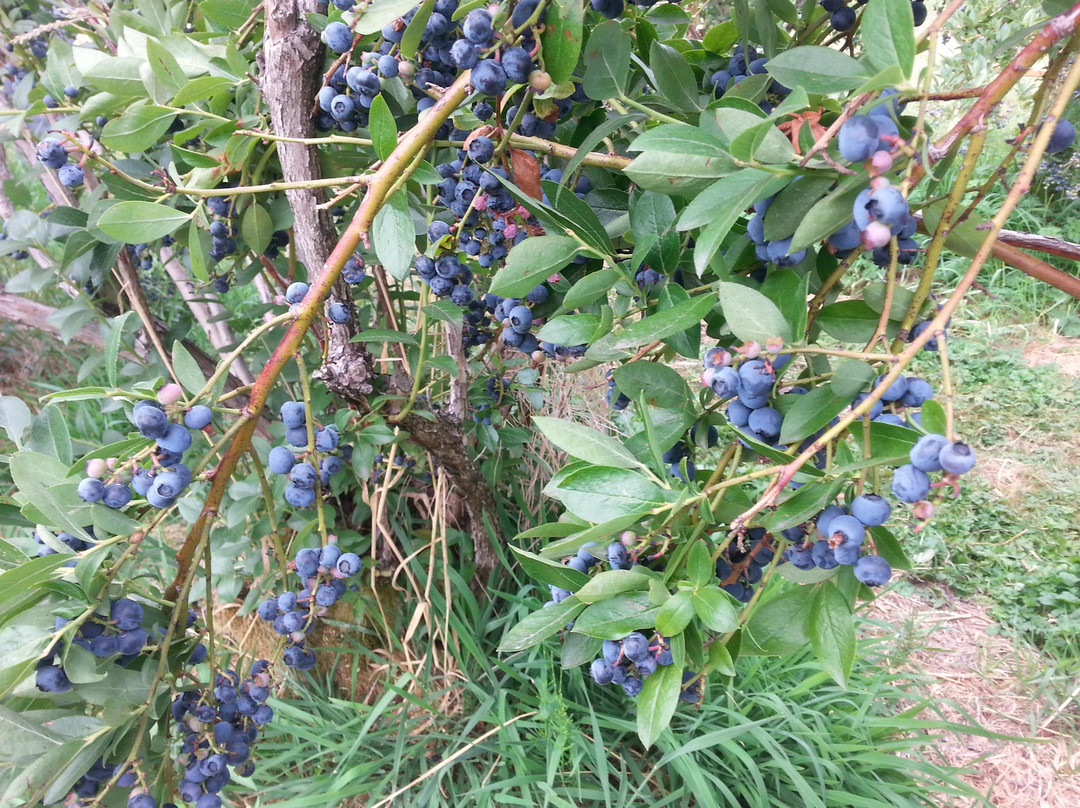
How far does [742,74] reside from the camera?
0.75 m

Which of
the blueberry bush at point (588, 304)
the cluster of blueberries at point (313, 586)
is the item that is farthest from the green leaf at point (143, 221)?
the cluster of blueberries at point (313, 586)

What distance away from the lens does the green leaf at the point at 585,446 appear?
523 mm

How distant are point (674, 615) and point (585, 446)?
140mm

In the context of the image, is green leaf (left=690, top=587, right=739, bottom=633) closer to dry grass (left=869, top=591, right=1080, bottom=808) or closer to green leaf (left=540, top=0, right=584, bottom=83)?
green leaf (left=540, top=0, right=584, bottom=83)

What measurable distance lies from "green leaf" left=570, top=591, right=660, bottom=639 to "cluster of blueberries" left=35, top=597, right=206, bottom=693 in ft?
1.45

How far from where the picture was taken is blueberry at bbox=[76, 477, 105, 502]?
581mm

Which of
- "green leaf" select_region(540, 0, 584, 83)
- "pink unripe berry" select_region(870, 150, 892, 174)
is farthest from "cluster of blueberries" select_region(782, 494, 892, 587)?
"green leaf" select_region(540, 0, 584, 83)

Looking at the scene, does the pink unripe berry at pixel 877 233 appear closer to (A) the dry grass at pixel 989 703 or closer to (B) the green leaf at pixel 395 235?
(B) the green leaf at pixel 395 235

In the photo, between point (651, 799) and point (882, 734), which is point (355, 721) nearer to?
point (651, 799)

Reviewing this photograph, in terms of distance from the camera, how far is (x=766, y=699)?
1.54 metres

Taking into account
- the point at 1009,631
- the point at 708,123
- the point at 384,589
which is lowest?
the point at 1009,631

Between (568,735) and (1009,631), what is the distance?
160 cm

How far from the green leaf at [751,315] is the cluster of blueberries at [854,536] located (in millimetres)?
124

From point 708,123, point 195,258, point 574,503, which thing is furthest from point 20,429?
point 708,123
